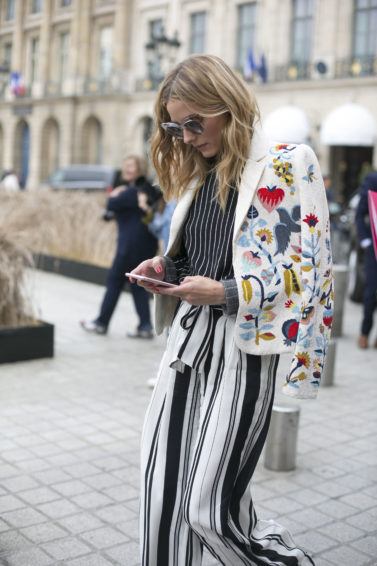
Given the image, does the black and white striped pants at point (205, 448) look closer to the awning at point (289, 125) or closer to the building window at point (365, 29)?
the awning at point (289, 125)

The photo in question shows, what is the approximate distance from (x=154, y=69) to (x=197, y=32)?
623 centimetres

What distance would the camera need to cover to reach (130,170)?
805 cm

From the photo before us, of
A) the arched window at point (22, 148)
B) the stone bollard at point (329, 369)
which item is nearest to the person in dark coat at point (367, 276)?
the stone bollard at point (329, 369)

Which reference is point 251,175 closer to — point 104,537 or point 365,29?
point 104,537

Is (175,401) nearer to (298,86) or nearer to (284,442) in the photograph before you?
(284,442)

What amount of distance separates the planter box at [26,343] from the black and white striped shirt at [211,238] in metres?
4.26

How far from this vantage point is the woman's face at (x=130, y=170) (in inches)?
316

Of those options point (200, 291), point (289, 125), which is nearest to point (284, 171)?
point (200, 291)

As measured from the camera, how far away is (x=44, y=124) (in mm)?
42781

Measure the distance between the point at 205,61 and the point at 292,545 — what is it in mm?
1587

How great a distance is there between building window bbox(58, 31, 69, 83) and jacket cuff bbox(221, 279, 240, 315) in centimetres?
4210

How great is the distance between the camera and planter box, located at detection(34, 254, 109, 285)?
38.0 feet

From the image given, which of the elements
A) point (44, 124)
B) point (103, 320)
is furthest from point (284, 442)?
point (44, 124)

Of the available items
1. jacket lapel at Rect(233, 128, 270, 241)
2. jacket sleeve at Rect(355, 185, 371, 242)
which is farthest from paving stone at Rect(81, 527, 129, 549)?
jacket sleeve at Rect(355, 185, 371, 242)
